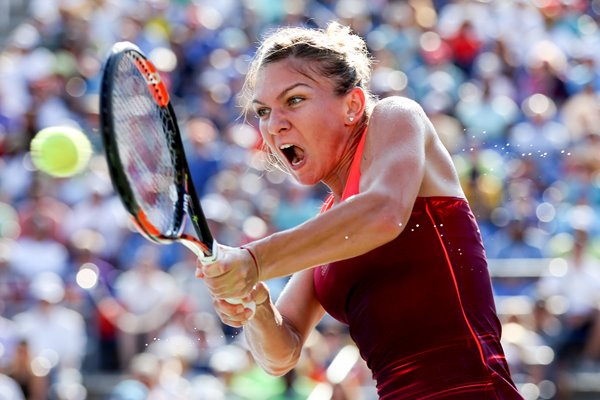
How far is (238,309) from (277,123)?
1.74ft

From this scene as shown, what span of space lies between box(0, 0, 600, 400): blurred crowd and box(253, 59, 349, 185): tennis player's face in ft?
13.9

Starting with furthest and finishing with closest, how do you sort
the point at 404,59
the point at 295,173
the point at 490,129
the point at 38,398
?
the point at 404,59
the point at 490,129
the point at 38,398
the point at 295,173

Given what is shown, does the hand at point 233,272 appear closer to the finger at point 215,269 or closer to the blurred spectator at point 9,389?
the finger at point 215,269

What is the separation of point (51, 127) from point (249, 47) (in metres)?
2.67

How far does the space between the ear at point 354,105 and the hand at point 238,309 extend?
539 mm

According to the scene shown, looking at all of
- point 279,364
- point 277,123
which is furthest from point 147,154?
point 279,364

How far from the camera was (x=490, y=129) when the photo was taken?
10250mm

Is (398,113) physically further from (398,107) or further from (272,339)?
(272,339)

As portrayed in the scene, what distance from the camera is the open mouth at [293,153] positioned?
10.9ft

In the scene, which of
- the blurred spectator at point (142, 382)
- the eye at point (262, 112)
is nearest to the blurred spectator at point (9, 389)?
the blurred spectator at point (142, 382)

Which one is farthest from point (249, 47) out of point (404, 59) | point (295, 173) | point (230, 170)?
point (295, 173)

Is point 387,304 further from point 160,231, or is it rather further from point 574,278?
point 574,278

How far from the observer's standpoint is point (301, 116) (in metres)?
3.23

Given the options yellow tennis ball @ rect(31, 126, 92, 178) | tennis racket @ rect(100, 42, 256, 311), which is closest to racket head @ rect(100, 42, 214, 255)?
tennis racket @ rect(100, 42, 256, 311)
